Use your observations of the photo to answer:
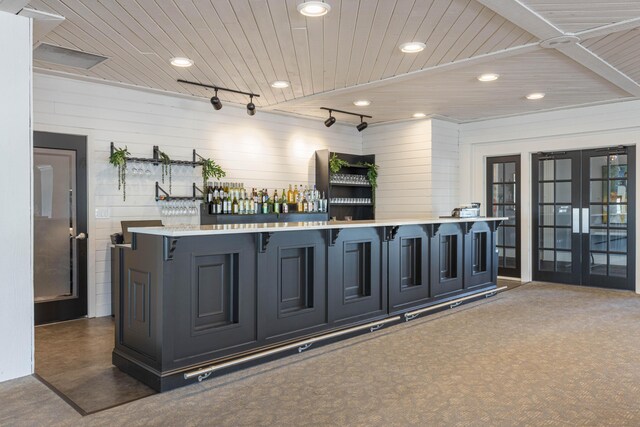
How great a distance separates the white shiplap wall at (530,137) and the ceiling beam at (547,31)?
4.74 ft

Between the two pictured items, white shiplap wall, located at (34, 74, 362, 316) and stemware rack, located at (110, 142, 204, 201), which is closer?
white shiplap wall, located at (34, 74, 362, 316)

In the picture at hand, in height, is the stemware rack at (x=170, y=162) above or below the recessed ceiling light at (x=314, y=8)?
below

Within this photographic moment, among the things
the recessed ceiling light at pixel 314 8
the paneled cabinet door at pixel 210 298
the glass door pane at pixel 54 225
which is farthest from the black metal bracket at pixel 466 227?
the glass door pane at pixel 54 225

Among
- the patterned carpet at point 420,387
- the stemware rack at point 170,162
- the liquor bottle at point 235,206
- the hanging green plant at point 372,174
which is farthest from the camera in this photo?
the hanging green plant at point 372,174

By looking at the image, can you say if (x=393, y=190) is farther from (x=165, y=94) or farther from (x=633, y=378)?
(x=633, y=378)

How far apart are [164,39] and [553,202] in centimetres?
640

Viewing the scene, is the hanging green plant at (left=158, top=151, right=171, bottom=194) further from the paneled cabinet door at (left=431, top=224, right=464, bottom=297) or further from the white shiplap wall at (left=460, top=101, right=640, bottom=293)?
the white shiplap wall at (left=460, top=101, right=640, bottom=293)

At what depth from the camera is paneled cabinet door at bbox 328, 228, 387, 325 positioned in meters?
4.70

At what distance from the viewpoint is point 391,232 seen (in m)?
5.31

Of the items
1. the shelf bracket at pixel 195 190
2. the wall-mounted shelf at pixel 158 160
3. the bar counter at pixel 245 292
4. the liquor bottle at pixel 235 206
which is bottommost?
the bar counter at pixel 245 292

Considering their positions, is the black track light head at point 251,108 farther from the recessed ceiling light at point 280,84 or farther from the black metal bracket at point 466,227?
the black metal bracket at point 466,227

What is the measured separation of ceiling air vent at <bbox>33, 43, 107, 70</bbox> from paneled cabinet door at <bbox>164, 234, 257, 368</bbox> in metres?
2.53

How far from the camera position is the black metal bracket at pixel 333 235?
181 inches

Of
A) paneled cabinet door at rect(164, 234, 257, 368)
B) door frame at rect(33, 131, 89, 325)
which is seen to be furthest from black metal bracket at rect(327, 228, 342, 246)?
door frame at rect(33, 131, 89, 325)
